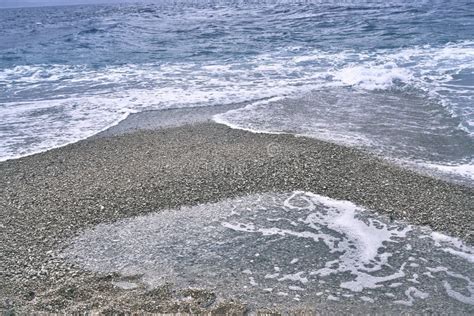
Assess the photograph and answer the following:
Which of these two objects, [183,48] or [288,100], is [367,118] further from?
[183,48]

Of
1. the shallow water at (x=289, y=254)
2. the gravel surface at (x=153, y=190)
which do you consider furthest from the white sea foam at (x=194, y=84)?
the shallow water at (x=289, y=254)

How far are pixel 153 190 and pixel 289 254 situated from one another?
2791mm

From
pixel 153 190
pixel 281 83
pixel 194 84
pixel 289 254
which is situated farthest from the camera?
pixel 194 84

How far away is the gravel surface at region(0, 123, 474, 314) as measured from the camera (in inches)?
196

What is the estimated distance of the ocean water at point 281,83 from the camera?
10.2 meters

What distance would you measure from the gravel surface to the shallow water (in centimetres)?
25

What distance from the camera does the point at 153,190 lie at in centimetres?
740

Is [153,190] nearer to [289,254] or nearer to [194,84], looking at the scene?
[289,254]

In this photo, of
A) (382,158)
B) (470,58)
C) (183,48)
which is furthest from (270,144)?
(183,48)

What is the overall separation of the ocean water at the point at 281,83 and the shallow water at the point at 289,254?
2825 millimetres

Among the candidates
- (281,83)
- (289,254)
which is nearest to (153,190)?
(289,254)

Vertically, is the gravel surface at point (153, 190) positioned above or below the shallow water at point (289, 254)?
above

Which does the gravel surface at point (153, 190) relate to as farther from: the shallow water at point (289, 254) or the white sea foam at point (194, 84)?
the white sea foam at point (194, 84)

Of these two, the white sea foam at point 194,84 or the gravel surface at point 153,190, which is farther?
the white sea foam at point 194,84
